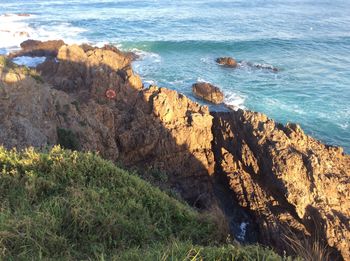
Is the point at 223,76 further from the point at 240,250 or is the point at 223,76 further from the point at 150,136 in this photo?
the point at 240,250

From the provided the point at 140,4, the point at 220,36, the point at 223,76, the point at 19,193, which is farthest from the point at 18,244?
the point at 140,4

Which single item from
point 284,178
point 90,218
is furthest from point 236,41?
point 90,218

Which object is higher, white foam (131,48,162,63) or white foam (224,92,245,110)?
white foam (131,48,162,63)

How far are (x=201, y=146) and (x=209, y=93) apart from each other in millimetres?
9267

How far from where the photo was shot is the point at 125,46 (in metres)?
37.2

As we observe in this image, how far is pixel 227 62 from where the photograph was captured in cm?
3231

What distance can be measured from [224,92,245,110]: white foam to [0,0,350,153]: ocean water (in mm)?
69

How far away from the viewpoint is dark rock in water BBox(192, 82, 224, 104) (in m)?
24.2

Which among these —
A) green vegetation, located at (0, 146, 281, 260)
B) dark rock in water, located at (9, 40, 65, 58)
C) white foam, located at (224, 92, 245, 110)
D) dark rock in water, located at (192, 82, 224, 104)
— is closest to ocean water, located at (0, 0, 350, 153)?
white foam, located at (224, 92, 245, 110)

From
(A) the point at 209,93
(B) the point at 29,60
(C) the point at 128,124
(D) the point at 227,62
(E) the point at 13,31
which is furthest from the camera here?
(E) the point at 13,31

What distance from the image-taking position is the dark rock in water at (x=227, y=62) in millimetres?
32156

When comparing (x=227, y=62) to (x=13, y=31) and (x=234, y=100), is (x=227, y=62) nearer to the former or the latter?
(x=234, y=100)

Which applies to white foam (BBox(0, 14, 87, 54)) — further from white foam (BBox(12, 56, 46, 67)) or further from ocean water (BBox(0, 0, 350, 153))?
white foam (BBox(12, 56, 46, 67))

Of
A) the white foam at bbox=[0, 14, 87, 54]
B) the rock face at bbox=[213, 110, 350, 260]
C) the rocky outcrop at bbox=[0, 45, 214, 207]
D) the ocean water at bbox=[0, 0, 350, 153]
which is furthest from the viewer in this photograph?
the white foam at bbox=[0, 14, 87, 54]
